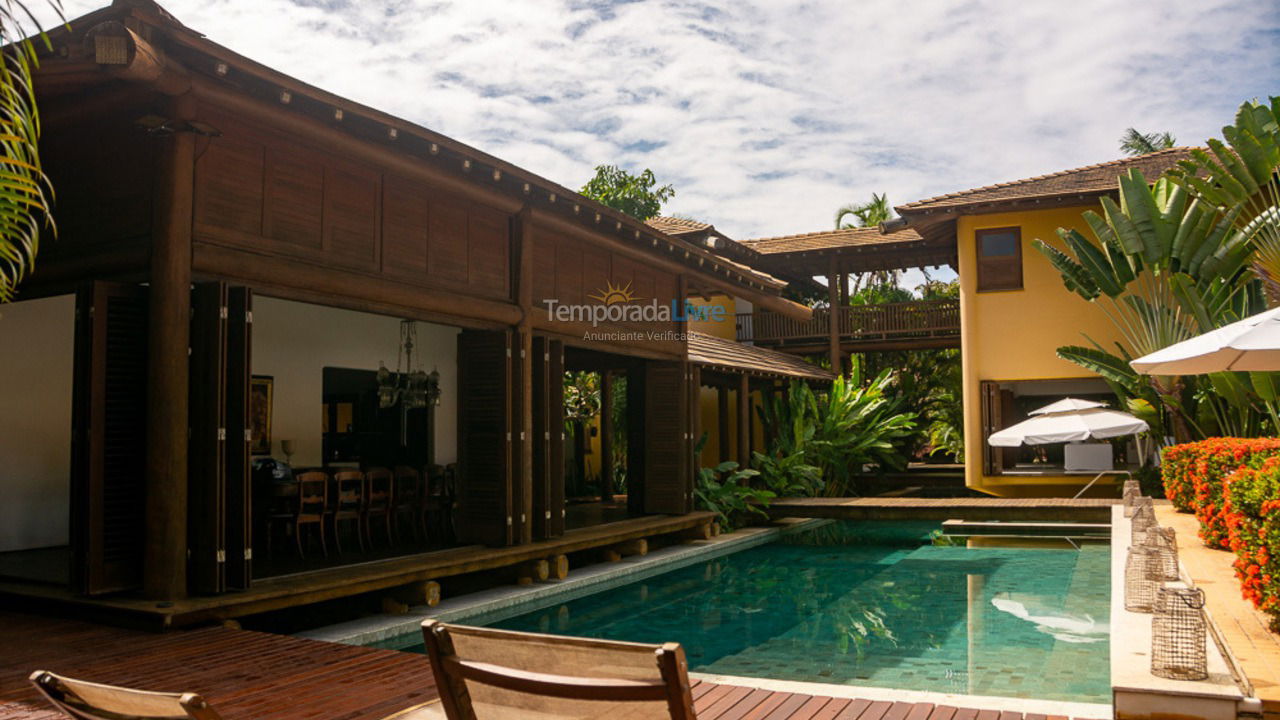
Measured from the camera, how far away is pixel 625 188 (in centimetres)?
2512

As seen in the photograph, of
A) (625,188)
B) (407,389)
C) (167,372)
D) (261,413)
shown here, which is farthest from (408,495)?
(625,188)

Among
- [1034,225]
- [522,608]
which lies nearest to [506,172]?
[522,608]

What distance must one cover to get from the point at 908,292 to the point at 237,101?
23.7 metres

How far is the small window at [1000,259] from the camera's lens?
18234 mm

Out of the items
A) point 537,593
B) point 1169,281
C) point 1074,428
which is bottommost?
point 537,593

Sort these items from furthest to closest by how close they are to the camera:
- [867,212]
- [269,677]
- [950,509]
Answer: [867,212]
[950,509]
[269,677]

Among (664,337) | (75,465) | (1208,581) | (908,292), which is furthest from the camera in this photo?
(908,292)

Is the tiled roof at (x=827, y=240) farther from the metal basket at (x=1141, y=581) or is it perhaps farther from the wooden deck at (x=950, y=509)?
the metal basket at (x=1141, y=581)

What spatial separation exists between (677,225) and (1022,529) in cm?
1123

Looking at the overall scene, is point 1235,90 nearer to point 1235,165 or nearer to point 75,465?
point 1235,165

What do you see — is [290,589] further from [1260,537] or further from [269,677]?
[1260,537]

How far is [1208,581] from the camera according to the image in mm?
6762

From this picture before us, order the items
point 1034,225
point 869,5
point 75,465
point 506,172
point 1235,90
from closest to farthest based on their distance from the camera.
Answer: point 75,465, point 506,172, point 869,5, point 1235,90, point 1034,225

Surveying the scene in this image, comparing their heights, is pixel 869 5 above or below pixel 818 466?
above
